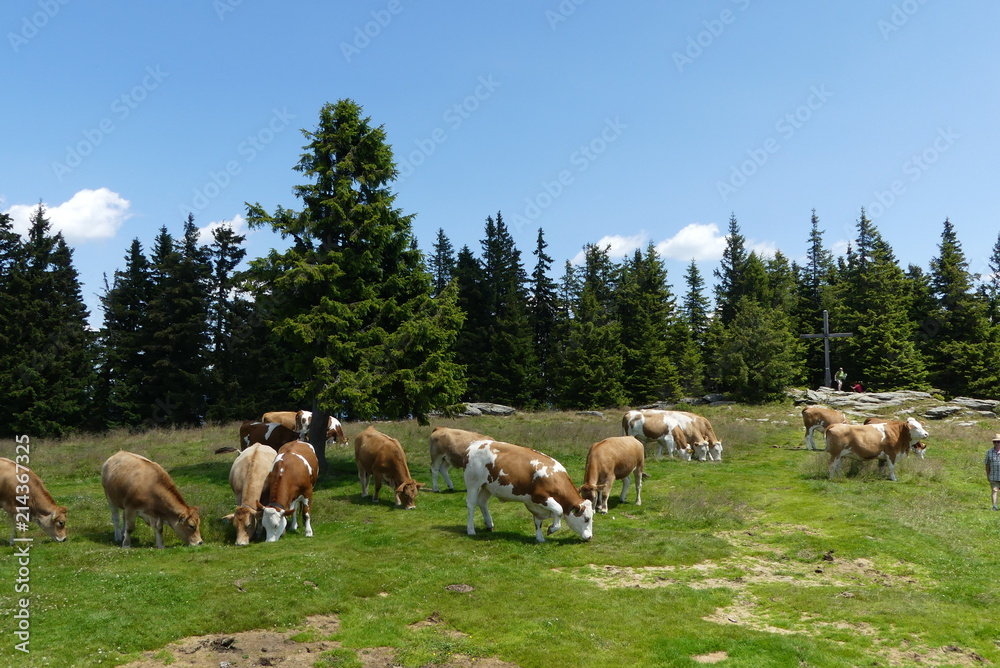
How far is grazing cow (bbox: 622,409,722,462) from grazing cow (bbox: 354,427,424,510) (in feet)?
34.8

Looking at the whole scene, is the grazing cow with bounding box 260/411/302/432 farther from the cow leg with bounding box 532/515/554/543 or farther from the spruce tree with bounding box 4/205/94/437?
the spruce tree with bounding box 4/205/94/437

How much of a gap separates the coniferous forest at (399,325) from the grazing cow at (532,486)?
7761mm

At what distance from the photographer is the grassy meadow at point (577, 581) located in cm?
891

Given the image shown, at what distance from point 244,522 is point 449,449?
701 cm

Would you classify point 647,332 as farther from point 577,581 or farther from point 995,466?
point 577,581

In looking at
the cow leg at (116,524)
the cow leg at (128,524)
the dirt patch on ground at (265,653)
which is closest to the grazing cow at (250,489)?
the cow leg at (128,524)

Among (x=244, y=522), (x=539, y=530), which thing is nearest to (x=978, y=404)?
(x=539, y=530)

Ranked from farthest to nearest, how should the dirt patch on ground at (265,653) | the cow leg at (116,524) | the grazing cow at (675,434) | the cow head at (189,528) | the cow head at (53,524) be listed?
1. the grazing cow at (675,434)
2. the cow leg at (116,524)
3. the cow head at (53,524)
4. the cow head at (189,528)
5. the dirt patch on ground at (265,653)

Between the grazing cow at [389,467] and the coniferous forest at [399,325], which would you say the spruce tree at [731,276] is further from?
the grazing cow at [389,467]

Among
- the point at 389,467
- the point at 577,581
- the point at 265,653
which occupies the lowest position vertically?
the point at 265,653

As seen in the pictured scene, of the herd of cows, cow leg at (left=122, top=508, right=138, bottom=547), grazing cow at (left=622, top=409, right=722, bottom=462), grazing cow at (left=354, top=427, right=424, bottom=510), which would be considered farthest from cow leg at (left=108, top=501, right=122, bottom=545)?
grazing cow at (left=622, top=409, right=722, bottom=462)

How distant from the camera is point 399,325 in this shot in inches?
922

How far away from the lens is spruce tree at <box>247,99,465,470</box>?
22172mm

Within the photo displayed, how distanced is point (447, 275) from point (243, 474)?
62.3m
